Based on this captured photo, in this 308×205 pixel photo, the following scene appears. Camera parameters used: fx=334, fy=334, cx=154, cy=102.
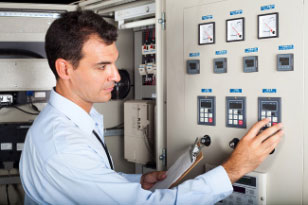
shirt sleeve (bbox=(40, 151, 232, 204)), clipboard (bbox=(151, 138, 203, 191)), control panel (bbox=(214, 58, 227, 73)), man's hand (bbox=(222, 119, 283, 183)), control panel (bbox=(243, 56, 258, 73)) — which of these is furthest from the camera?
control panel (bbox=(214, 58, 227, 73))

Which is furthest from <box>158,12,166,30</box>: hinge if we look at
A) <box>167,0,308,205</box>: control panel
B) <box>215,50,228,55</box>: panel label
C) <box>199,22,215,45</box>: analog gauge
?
<box>215,50,228,55</box>: panel label

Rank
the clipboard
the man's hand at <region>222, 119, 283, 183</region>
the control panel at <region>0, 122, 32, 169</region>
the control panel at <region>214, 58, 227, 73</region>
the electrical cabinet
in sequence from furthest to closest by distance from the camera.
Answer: the control panel at <region>0, 122, 32, 169</region>
the electrical cabinet
the control panel at <region>214, 58, 227, 73</region>
the clipboard
the man's hand at <region>222, 119, 283, 183</region>

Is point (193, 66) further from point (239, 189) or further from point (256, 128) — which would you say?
point (239, 189)

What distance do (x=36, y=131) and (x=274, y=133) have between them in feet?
3.31

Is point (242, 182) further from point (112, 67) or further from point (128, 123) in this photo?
point (128, 123)

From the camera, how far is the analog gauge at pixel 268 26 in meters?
1.49

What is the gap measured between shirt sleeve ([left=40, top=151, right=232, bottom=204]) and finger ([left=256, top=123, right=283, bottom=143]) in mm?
252

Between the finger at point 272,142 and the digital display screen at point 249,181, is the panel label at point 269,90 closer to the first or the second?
the finger at point 272,142

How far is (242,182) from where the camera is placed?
1652 mm

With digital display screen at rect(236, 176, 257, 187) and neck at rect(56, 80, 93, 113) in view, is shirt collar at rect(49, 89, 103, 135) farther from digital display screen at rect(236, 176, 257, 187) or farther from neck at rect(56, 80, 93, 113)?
digital display screen at rect(236, 176, 257, 187)

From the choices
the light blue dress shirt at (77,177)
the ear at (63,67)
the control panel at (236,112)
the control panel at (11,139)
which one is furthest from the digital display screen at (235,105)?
the control panel at (11,139)

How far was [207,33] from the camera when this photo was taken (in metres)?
1.74

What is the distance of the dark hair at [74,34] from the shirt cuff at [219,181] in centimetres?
69

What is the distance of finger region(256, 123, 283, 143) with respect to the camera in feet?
4.58
